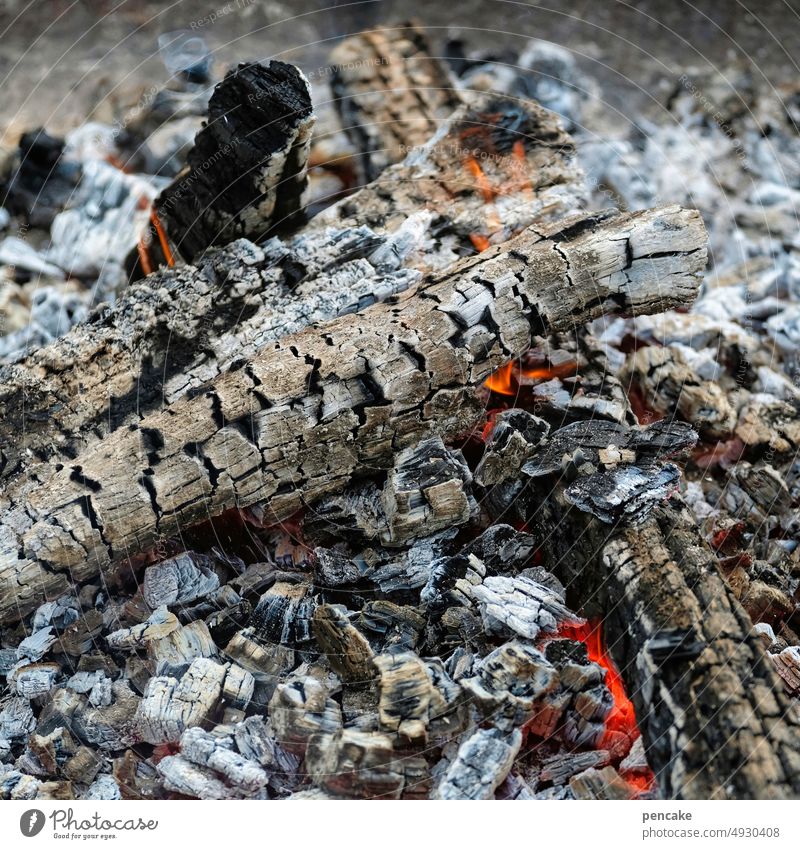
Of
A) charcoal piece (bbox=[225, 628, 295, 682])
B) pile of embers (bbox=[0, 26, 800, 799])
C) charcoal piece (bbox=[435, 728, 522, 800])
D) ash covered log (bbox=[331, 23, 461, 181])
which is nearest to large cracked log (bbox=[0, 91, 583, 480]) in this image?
pile of embers (bbox=[0, 26, 800, 799])

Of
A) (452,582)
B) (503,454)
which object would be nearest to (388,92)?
(503,454)

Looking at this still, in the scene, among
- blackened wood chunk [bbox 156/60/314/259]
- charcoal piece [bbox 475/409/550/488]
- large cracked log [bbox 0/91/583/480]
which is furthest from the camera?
blackened wood chunk [bbox 156/60/314/259]

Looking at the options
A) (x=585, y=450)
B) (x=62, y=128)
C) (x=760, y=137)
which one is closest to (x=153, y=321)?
(x=585, y=450)

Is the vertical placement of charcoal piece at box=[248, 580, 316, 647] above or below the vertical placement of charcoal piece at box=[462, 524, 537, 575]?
above

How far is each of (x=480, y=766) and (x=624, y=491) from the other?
Answer: 2.56ft

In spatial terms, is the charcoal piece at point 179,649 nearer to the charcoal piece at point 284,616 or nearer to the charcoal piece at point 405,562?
the charcoal piece at point 284,616

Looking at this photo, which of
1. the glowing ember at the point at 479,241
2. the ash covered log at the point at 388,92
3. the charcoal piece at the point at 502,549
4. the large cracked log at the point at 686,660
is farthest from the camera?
the ash covered log at the point at 388,92

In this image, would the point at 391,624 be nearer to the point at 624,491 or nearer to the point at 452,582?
the point at 452,582

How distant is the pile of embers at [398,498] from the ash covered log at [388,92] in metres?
0.26

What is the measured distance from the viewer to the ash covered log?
10.7ft

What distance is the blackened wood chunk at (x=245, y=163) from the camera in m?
2.56

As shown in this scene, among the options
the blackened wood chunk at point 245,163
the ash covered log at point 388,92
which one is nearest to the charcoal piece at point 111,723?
the blackened wood chunk at point 245,163

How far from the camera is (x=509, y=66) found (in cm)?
381

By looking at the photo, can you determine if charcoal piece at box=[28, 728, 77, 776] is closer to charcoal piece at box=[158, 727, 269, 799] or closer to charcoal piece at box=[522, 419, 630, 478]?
charcoal piece at box=[158, 727, 269, 799]
